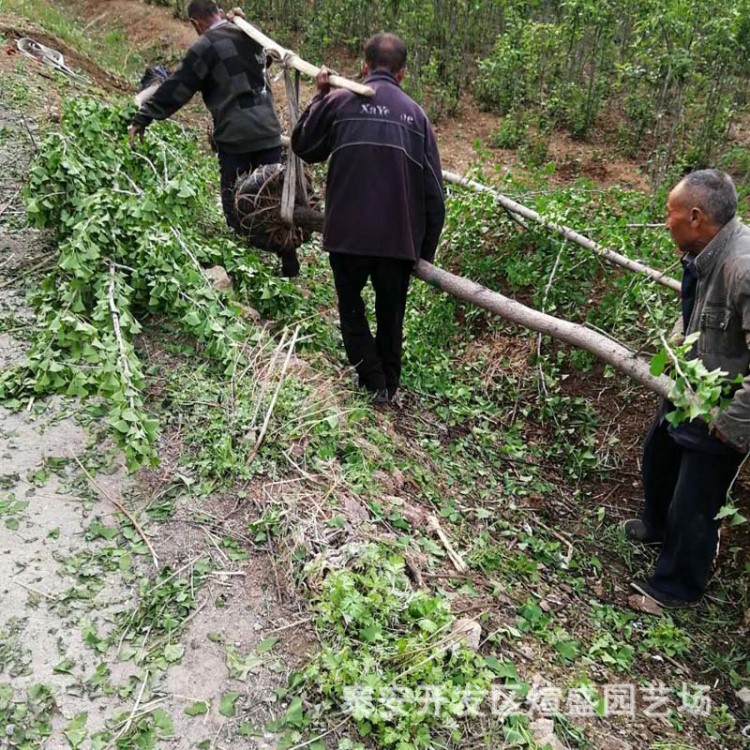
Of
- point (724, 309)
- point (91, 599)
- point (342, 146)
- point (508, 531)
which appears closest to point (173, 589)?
point (91, 599)

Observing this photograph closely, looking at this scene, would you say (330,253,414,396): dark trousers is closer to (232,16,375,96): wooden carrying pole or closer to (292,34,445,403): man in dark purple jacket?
(292,34,445,403): man in dark purple jacket

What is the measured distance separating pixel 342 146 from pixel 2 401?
6.60 ft

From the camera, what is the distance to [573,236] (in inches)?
178

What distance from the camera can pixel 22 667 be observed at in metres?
2.14

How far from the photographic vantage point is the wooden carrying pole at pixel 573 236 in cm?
398

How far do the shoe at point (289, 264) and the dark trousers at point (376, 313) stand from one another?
106 cm

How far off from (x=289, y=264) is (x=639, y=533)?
2.85m

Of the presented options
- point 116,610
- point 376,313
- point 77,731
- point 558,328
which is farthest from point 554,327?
point 77,731

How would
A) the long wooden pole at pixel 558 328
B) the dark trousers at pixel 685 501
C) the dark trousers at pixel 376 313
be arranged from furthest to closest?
1. the dark trousers at pixel 376 313
2. the long wooden pole at pixel 558 328
3. the dark trousers at pixel 685 501

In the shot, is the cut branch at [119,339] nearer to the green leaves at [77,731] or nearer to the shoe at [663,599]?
the green leaves at [77,731]

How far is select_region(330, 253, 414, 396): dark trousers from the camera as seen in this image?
3.56m

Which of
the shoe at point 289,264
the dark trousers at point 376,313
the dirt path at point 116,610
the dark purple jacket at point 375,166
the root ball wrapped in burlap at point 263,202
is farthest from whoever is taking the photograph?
the shoe at point 289,264

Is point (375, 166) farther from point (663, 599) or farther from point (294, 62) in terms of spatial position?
point (663, 599)

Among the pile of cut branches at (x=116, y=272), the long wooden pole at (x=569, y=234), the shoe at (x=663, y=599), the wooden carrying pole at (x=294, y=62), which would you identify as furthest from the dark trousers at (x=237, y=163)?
the shoe at (x=663, y=599)
